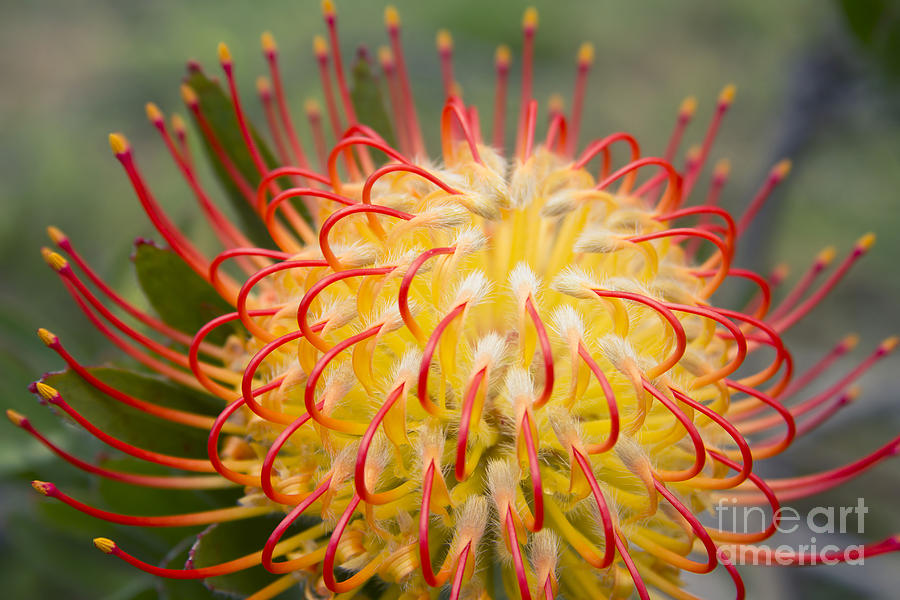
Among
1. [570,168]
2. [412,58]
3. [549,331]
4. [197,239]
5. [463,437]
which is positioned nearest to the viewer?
[463,437]

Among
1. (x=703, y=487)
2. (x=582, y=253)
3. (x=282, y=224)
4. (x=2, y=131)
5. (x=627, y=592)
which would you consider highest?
(x=582, y=253)

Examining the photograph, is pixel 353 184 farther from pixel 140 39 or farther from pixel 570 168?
pixel 140 39

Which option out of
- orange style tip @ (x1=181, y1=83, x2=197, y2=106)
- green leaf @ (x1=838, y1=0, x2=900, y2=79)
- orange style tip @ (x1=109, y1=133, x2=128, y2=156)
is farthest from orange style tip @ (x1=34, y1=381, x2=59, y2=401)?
green leaf @ (x1=838, y1=0, x2=900, y2=79)

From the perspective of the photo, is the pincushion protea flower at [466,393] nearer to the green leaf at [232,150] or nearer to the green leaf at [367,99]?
the green leaf at [232,150]

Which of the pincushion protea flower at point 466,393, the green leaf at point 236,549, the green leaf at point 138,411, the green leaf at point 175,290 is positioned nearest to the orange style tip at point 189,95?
the pincushion protea flower at point 466,393

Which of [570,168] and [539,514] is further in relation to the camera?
[570,168]

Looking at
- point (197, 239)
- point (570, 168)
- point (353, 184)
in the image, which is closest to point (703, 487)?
point (570, 168)

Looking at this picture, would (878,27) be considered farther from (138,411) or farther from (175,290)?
(138,411)

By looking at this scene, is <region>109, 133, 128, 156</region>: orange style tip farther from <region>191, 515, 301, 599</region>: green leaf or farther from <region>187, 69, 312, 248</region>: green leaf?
<region>191, 515, 301, 599</region>: green leaf
